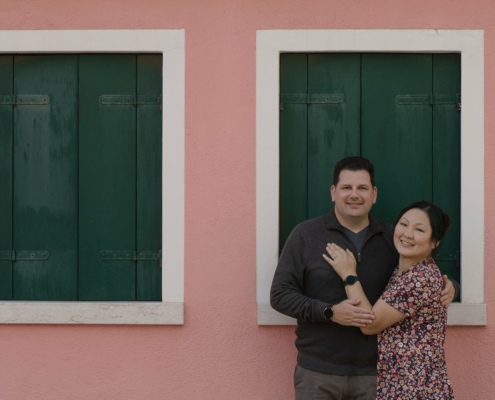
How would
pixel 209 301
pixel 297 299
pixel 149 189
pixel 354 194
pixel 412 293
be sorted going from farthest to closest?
pixel 149 189
pixel 209 301
pixel 354 194
pixel 297 299
pixel 412 293

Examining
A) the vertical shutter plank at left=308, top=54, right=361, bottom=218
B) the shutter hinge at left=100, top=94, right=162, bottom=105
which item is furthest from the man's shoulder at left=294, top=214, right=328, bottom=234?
the shutter hinge at left=100, top=94, right=162, bottom=105

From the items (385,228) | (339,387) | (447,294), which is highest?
(385,228)

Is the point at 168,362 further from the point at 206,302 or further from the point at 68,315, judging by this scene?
the point at 68,315

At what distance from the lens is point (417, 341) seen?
261 cm

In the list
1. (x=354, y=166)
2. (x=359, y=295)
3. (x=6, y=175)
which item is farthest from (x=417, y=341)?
(x=6, y=175)

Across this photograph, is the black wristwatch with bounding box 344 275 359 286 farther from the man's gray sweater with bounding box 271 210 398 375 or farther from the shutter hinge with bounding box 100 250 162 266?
the shutter hinge with bounding box 100 250 162 266

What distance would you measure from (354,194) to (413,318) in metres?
0.73

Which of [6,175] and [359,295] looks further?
[6,175]

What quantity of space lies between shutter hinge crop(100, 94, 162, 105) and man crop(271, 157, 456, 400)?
1.35 m

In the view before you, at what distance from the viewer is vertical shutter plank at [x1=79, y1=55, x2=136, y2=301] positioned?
354 cm

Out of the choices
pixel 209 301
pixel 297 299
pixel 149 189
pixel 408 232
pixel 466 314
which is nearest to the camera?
pixel 408 232

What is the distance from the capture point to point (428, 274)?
261cm

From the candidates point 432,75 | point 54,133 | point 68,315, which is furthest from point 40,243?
point 432,75

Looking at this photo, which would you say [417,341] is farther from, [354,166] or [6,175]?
[6,175]
